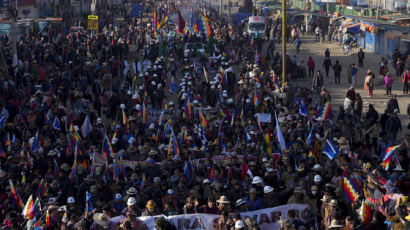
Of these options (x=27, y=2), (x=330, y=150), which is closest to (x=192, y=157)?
(x=330, y=150)

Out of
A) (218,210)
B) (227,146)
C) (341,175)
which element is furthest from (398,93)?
(218,210)

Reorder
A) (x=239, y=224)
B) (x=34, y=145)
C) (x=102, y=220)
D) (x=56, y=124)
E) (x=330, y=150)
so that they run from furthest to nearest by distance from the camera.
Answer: (x=56, y=124), (x=34, y=145), (x=330, y=150), (x=102, y=220), (x=239, y=224)

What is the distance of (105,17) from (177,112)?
Result: 3670cm

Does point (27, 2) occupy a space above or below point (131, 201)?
above

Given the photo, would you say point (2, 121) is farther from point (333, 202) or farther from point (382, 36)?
point (382, 36)

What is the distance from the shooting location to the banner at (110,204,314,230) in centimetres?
991

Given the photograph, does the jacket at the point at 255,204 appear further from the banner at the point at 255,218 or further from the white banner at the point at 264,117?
the white banner at the point at 264,117

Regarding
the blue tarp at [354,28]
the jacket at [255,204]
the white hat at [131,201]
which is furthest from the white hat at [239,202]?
the blue tarp at [354,28]

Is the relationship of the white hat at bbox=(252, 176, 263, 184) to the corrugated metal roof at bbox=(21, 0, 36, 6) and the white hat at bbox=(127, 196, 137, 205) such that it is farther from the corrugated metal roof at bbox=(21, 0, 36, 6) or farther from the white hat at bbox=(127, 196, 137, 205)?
the corrugated metal roof at bbox=(21, 0, 36, 6)

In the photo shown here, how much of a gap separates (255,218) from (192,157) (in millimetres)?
4226

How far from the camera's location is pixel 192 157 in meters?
14.1

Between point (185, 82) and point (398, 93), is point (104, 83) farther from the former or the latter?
point (398, 93)

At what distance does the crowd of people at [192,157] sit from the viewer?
1032cm

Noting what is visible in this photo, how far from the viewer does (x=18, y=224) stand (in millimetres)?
10898
